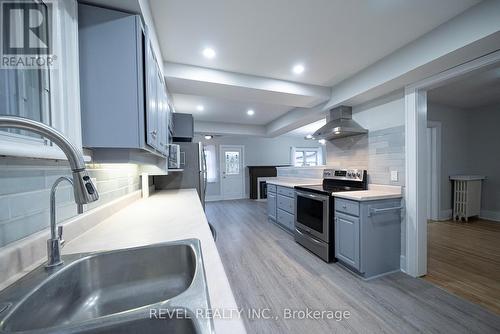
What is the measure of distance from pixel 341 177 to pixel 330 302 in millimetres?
1696

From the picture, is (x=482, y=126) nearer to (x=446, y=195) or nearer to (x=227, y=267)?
(x=446, y=195)

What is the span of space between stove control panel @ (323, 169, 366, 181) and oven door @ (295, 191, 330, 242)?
606 mm

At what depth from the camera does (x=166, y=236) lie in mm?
941

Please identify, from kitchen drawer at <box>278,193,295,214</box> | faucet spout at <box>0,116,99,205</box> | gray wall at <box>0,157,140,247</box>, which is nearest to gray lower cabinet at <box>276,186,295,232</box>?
kitchen drawer at <box>278,193,295,214</box>

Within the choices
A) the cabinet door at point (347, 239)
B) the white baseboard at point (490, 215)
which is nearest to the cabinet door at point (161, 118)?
the cabinet door at point (347, 239)

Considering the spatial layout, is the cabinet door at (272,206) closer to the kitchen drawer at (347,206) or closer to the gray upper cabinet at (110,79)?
the kitchen drawer at (347,206)

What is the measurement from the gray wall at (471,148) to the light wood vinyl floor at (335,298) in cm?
335

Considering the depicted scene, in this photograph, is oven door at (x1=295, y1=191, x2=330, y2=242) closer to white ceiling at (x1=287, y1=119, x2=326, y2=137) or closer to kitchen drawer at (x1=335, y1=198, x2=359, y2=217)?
kitchen drawer at (x1=335, y1=198, x2=359, y2=217)

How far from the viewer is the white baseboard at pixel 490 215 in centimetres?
383

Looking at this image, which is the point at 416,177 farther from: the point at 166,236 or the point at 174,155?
the point at 174,155

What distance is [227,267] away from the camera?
2248mm

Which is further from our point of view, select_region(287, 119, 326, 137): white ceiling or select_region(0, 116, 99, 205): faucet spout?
select_region(287, 119, 326, 137): white ceiling

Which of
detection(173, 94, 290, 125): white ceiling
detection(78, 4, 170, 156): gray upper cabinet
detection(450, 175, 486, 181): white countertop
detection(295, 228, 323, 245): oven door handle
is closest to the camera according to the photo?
detection(78, 4, 170, 156): gray upper cabinet

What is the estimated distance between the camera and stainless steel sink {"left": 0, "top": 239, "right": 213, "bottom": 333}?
1.42 ft
